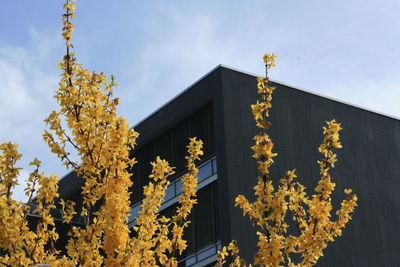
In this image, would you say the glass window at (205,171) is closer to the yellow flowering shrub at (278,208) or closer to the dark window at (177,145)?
the dark window at (177,145)

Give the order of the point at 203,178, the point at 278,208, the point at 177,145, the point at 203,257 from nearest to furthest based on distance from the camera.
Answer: the point at 278,208 < the point at 203,257 < the point at 203,178 < the point at 177,145

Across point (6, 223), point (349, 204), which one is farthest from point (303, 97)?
point (6, 223)

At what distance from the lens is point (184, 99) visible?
26703 mm

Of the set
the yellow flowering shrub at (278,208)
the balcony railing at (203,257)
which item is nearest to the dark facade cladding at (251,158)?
the balcony railing at (203,257)

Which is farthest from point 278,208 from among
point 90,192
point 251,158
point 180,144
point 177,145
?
point 177,145

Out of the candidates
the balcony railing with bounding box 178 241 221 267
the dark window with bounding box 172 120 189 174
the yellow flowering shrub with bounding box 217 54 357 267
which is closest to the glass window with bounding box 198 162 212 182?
the dark window with bounding box 172 120 189 174

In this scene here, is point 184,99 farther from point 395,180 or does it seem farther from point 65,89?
point 65,89

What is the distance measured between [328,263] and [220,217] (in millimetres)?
4416

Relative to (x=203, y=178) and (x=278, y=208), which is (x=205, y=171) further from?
(x=278, y=208)

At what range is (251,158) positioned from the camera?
2433cm

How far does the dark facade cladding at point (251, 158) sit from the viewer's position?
24047 millimetres

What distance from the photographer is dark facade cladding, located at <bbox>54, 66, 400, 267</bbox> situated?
2405cm

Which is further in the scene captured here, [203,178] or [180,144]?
[180,144]

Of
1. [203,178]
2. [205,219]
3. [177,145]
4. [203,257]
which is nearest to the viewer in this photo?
[203,257]
